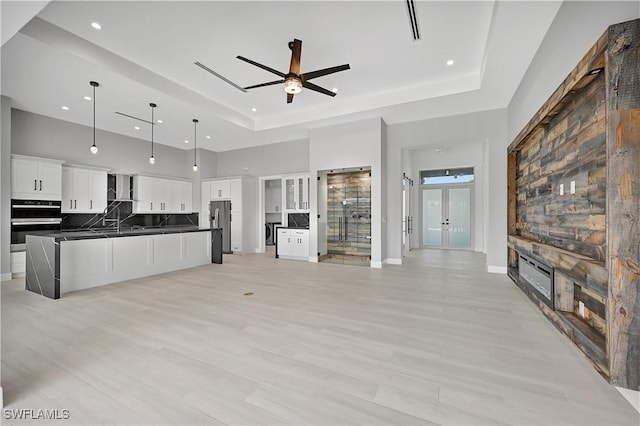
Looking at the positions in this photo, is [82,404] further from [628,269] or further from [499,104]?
[499,104]

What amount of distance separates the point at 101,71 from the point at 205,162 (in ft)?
16.5

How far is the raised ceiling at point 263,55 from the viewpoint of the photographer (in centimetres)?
323

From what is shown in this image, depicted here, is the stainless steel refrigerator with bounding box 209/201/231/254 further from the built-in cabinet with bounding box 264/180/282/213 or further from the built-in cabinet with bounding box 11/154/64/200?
the built-in cabinet with bounding box 11/154/64/200

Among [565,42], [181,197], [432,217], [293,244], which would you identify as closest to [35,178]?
[181,197]

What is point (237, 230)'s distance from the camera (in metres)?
8.24

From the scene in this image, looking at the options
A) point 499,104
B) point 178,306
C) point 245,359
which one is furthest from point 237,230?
point 499,104

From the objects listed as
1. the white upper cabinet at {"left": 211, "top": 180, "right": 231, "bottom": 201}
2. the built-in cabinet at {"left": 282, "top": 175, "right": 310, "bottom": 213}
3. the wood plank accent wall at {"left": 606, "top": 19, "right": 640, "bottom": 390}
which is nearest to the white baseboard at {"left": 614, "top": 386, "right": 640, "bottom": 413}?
the wood plank accent wall at {"left": 606, "top": 19, "right": 640, "bottom": 390}

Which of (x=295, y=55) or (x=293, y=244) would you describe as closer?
(x=295, y=55)

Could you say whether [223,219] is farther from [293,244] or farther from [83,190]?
[83,190]

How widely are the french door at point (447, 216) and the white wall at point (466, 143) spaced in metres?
3.26

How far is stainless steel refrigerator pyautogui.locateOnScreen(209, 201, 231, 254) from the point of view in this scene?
27.6 ft

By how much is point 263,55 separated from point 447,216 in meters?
7.69

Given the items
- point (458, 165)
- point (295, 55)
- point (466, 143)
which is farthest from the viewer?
point (458, 165)

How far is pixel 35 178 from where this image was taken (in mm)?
5367
